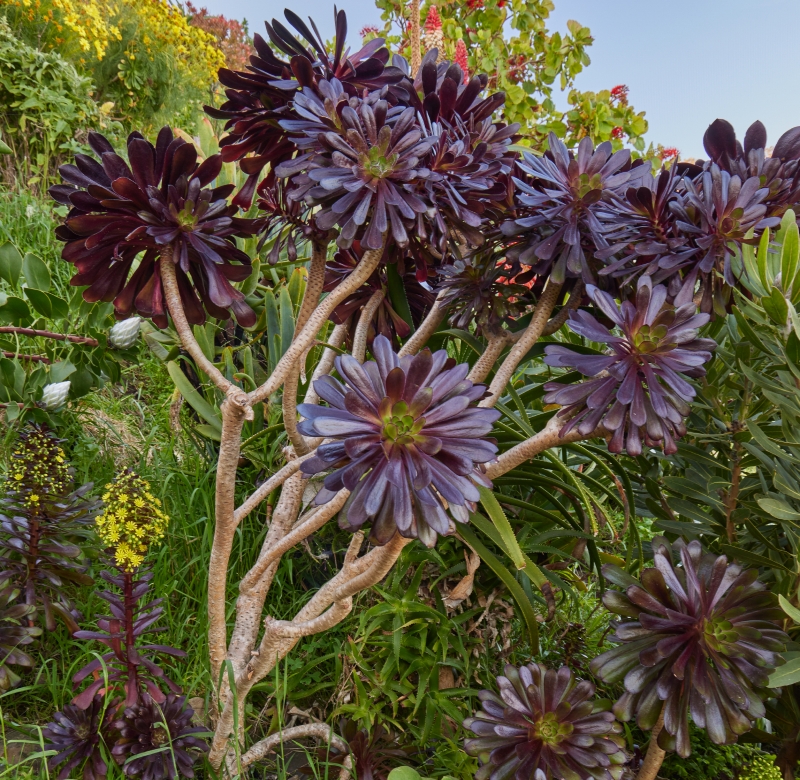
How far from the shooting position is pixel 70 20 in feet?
14.9

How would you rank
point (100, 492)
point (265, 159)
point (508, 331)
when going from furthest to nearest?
1. point (100, 492)
2. point (508, 331)
3. point (265, 159)

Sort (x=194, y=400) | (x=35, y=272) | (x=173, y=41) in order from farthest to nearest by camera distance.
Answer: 1. (x=173, y=41)
2. (x=35, y=272)
3. (x=194, y=400)

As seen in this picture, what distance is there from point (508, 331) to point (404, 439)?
53cm

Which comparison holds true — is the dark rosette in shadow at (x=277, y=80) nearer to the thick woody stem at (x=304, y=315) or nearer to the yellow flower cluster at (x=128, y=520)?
the thick woody stem at (x=304, y=315)

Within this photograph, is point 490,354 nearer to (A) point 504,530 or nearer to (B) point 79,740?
(A) point 504,530

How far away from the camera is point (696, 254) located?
1023mm

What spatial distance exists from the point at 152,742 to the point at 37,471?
586 mm

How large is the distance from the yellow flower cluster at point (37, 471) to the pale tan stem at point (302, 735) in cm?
68

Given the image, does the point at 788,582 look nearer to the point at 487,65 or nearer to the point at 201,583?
the point at 201,583

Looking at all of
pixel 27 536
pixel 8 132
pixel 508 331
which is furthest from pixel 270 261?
pixel 8 132

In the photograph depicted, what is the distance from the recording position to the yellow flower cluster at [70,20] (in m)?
4.55

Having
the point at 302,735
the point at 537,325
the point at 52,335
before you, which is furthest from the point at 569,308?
the point at 52,335

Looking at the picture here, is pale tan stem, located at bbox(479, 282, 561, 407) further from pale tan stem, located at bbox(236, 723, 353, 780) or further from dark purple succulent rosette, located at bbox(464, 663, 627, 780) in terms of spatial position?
pale tan stem, located at bbox(236, 723, 353, 780)

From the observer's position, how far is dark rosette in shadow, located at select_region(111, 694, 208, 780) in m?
1.16
